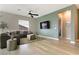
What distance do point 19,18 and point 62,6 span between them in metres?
1.11

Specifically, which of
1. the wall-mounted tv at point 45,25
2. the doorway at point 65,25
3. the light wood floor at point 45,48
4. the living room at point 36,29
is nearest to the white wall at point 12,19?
the living room at point 36,29

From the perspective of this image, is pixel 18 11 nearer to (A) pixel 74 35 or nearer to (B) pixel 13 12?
(B) pixel 13 12

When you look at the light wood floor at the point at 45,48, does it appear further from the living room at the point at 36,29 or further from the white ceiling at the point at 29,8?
the white ceiling at the point at 29,8

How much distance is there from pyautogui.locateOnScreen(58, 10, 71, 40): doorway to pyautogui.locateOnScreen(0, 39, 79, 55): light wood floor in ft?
0.64

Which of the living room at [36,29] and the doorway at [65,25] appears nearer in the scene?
the living room at [36,29]

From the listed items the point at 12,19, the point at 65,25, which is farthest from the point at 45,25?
the point at 12,19

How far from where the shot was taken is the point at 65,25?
269 cm

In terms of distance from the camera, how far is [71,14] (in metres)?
2.59

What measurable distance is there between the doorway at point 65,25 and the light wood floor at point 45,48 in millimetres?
194

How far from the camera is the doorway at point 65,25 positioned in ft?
8.54
